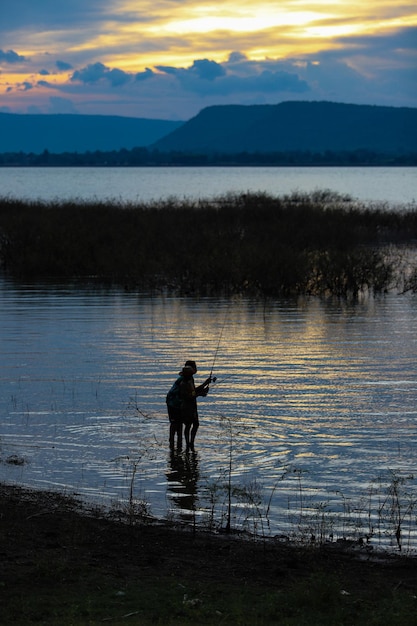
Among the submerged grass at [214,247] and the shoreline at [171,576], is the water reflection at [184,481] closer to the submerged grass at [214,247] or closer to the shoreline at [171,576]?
the shoreline at [171,576]

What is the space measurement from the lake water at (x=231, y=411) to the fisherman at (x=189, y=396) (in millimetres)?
303

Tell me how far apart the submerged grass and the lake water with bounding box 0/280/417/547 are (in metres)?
3.11

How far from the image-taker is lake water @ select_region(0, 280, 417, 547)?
11.7 m

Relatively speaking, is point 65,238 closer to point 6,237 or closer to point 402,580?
point 6,237

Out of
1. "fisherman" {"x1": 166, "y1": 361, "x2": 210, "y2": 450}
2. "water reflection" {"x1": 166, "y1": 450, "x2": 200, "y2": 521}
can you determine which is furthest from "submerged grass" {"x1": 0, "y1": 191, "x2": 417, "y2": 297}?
"water reflection" {"x1": 166, "y1": 450, "x2": 200, "y2": 521}

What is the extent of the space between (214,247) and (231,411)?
17.1 m

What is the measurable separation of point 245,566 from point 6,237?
1308 inches

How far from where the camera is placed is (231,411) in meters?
16.2

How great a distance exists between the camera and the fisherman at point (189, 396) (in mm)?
12875

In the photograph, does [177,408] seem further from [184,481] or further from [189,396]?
[184,481]

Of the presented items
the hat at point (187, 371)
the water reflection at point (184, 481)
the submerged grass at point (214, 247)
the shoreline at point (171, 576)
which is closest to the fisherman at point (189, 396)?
the hat at point (187, 371)

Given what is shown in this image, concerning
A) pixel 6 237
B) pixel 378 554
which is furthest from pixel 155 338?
pixel 6 237

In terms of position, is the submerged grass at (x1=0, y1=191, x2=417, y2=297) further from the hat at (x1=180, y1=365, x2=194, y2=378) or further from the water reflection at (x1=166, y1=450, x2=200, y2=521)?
the hat at (x1=180, y1=365, x2=194, y2=378)

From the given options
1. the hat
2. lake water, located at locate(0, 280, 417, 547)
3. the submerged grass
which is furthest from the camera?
the submerged grass
